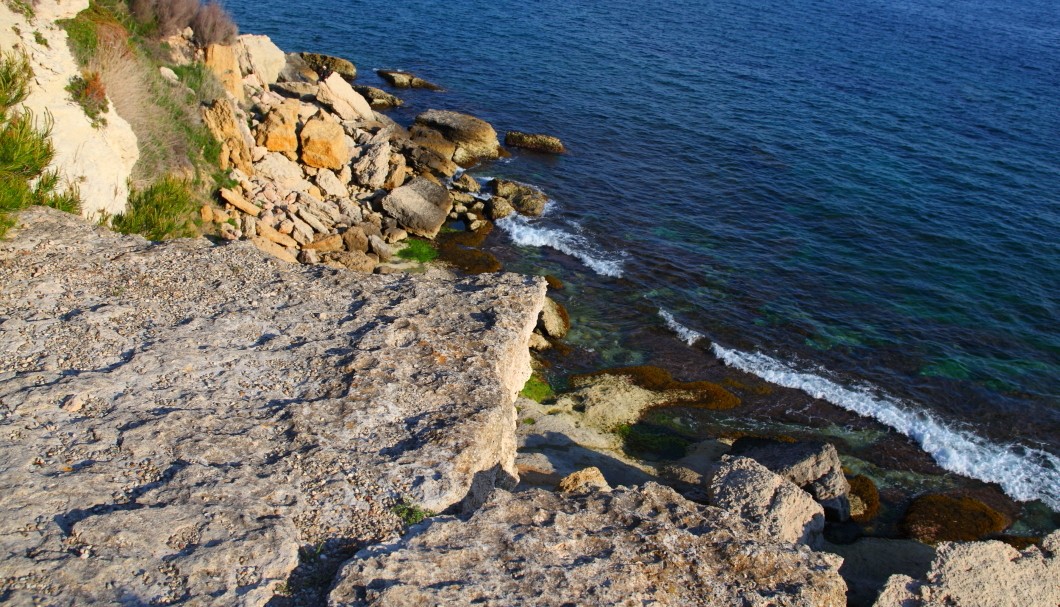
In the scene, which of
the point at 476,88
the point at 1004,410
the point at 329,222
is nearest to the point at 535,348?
the point at 329,222

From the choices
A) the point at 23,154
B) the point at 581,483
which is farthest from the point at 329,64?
the point at 581,483

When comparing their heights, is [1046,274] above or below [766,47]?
below

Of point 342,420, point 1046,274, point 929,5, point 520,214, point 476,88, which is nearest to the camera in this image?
point 342,420

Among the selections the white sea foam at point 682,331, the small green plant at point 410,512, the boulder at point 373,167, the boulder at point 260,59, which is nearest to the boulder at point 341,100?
the boulder at point 260,59

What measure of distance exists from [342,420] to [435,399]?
1.74 meters

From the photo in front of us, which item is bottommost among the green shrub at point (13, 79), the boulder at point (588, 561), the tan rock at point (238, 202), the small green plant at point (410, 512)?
the tan rock at point (238, 202)

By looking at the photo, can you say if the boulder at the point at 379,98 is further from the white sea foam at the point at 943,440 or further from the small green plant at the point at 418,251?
the white sea foam at the point at 943,440

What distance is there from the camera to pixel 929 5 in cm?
8200

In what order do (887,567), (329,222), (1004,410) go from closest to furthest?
1. (887,567)
2. (1004,410)
3. (329,222)

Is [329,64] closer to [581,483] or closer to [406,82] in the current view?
[406,82]

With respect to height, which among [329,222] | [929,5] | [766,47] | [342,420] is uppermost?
[929,5]

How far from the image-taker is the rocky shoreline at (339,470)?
9.92 meters

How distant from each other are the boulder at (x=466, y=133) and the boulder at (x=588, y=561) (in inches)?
1202

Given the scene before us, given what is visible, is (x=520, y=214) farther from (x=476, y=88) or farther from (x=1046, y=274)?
(x=1046, y=274)
